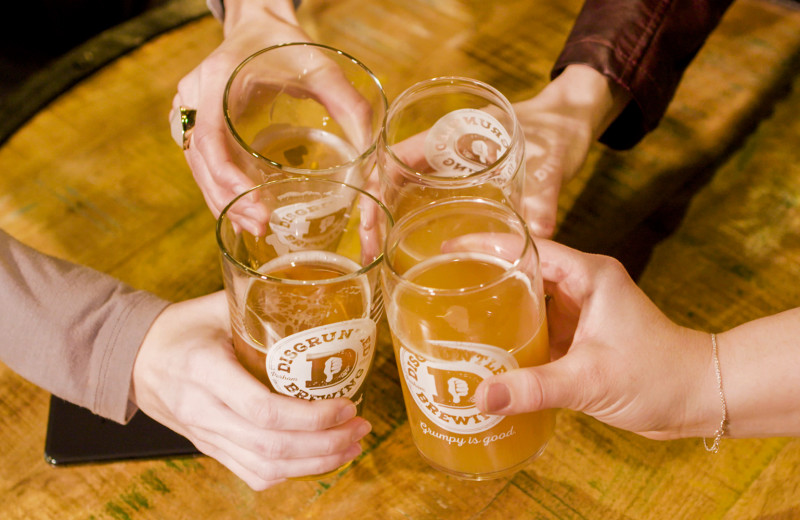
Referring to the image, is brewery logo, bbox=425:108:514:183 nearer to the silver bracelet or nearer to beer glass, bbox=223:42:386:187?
beer glass, bbox=223:42:386:187

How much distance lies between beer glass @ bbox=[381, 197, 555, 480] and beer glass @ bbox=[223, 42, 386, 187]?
21 centimetres

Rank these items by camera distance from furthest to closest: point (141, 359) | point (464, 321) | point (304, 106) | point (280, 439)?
point (304, 106)
point (141, 359)
point (280, 439)
point (464, 321)

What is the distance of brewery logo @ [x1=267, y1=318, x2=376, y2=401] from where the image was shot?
0.67m

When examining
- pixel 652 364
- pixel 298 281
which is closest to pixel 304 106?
pixel 298 281

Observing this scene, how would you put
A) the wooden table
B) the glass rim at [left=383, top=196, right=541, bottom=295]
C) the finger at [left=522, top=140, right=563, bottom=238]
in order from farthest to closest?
the finger at [left=522, top=140, right=563, bottom=238] < the wooden table < the glass rim at [left=383, top=196, right=541, bottom=295]

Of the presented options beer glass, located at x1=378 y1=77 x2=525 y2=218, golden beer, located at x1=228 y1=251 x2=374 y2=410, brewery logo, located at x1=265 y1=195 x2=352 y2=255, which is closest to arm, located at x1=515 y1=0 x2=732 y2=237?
beer glass, located at x1=378 y1=77 x2=525 y2=218

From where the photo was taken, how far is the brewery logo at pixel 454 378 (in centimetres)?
64

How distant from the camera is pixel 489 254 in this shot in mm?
704

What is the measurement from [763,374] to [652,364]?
0.44ft

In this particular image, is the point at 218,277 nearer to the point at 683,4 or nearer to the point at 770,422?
the point at 770,422

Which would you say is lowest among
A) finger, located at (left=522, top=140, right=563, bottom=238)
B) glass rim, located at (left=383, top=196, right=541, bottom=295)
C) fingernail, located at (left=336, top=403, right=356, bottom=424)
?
fingernail, located at (left=336, top=403, right=356, bottom=424)

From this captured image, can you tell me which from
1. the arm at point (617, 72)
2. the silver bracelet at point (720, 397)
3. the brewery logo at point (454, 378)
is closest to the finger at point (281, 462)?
the brewery logo at point (454, 378)

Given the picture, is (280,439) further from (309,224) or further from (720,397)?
(720,397)

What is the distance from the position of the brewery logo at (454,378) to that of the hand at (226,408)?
94mm
